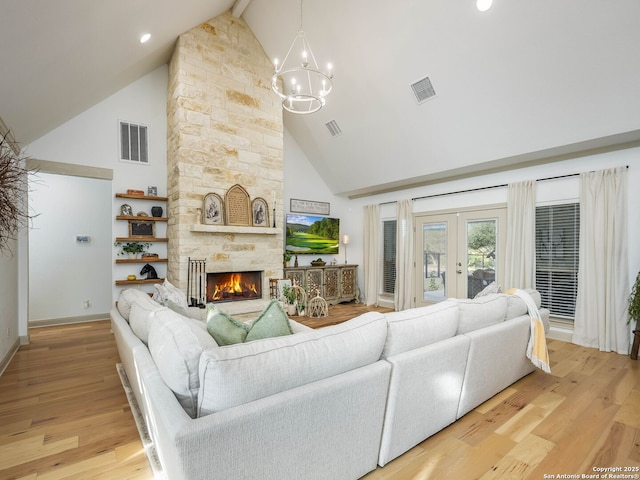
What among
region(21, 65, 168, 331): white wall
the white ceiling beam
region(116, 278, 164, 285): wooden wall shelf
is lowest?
region(116, 278, 164, 285): wooden wall shelf

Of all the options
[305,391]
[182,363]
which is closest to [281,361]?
[305,391]

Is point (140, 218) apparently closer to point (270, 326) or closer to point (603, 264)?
point (270, 326)

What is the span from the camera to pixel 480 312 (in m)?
2.48

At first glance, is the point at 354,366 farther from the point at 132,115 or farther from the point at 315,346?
the point at 132,115

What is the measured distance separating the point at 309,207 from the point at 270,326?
18.0 ft

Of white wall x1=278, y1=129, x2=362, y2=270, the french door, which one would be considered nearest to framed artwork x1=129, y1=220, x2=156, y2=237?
white wall x1=278, y1=129, x2=362, y2=270

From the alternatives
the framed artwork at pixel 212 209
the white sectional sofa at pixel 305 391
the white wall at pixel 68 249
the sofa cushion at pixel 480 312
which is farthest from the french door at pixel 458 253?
the white wall at pixel 68 249

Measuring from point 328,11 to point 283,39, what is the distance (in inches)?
44.3

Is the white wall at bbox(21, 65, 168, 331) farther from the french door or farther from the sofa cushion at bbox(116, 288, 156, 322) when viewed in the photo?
the french door

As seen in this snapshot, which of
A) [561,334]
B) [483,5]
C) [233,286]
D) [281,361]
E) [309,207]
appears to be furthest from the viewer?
[309,207]

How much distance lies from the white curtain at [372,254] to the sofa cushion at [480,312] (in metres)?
4.21

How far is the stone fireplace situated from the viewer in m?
4.86

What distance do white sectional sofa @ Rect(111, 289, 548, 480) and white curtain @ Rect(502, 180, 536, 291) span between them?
2.92m

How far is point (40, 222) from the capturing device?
515cm
